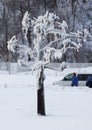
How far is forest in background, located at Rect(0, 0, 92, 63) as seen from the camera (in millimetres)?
72312

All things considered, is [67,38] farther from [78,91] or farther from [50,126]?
[78,91]

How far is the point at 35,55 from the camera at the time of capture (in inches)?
879

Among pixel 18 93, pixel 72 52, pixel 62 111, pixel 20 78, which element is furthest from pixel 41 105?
pixel 72 52

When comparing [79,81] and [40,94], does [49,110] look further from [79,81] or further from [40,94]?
[79,81]

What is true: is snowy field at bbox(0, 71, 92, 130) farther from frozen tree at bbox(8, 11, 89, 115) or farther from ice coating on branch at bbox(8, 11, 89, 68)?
ice coating on branch at bbox(8, 11, 89, 68)

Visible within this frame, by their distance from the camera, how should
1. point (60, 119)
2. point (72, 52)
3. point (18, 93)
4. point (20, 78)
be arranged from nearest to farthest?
point (60, 119) < point (18, 93) < point (20, 78) < point (72, 52)

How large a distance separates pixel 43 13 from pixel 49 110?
51.7 metres

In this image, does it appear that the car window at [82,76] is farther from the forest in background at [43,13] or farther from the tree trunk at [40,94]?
the forest in background at [43,13]

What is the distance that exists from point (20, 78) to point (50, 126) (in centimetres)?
3498

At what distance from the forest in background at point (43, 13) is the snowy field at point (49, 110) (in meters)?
41.2

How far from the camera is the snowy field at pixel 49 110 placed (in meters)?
18.1

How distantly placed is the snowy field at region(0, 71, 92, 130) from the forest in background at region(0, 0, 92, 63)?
41204 mm

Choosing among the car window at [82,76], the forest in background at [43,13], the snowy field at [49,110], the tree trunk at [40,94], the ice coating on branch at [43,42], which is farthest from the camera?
the forest in background at [43,13]

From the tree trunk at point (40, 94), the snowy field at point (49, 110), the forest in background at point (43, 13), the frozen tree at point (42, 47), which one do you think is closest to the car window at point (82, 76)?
the snowy field at point (49, 110)
